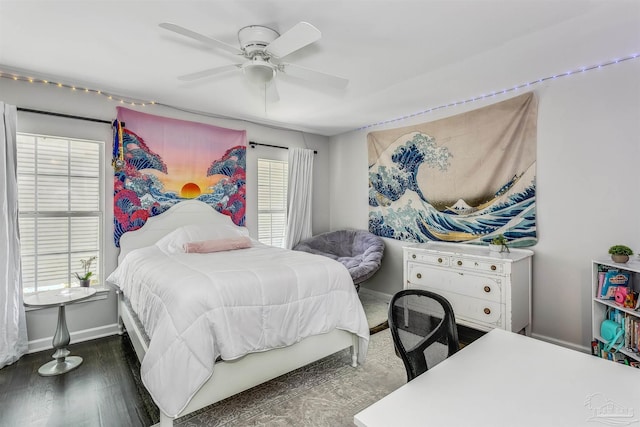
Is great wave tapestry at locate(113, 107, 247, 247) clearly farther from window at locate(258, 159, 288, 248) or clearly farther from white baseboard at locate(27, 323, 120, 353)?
white baseboard at locate(27, 323, 120, 353)

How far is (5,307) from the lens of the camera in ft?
8.65

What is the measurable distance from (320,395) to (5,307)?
275 cm

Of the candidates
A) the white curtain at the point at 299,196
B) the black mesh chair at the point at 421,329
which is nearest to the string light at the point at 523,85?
the white curtain at the point at 299,196

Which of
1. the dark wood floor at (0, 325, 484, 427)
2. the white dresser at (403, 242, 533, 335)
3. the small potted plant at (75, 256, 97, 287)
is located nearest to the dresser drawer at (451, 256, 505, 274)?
the white dresser at (403, 242, 533, 335)

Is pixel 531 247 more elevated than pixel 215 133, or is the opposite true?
pixel 215 133

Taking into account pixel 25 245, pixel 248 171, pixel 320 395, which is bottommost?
pixel 320 395

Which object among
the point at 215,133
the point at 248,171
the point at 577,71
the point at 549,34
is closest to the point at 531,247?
the point at 577,71

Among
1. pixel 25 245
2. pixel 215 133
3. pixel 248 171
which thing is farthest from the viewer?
pixel 248 171

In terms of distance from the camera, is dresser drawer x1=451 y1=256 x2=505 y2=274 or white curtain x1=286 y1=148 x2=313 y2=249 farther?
white curtain x1=286 y1=148 x2=313 y2=249

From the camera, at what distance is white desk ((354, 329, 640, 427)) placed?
2.90 feet

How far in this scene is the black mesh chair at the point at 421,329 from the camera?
123cm

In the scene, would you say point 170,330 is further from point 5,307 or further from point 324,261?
point 5,307

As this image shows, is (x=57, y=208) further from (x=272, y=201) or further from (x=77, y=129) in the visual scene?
(x=272, y=201)

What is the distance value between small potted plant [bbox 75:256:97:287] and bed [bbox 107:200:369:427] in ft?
1.28
